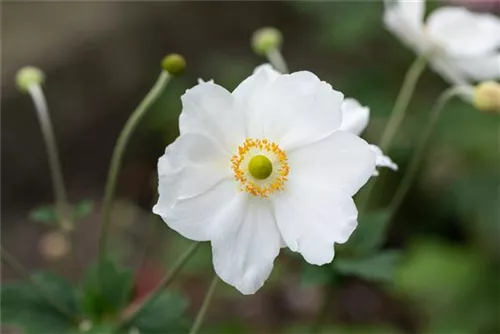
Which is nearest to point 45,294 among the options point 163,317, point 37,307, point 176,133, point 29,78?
point 37,307

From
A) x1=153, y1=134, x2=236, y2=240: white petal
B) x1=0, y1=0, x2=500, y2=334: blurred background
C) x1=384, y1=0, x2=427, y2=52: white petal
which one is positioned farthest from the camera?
x1=0, y1=0, x2=500, y2=334: blurred background

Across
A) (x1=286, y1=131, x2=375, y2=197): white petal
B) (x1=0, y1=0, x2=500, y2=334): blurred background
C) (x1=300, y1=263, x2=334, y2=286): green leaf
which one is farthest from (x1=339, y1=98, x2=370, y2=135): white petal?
(x1=0, y1=0, x2=500, y2=334): blurred background

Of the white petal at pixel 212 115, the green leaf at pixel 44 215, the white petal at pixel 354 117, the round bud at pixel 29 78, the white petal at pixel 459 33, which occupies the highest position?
the white petal at pixel 459 33

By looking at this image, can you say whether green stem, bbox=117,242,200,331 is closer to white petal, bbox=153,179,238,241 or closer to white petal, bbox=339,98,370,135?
white petal, bbox=153,179,238,241

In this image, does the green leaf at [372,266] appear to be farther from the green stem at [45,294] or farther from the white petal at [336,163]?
the green stem at [45,294]

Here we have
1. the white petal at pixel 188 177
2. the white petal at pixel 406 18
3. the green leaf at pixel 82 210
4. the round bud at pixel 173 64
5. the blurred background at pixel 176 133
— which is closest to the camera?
the white petal at pixel 188 177

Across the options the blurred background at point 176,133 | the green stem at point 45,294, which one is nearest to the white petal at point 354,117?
the green stem at point 45,294
